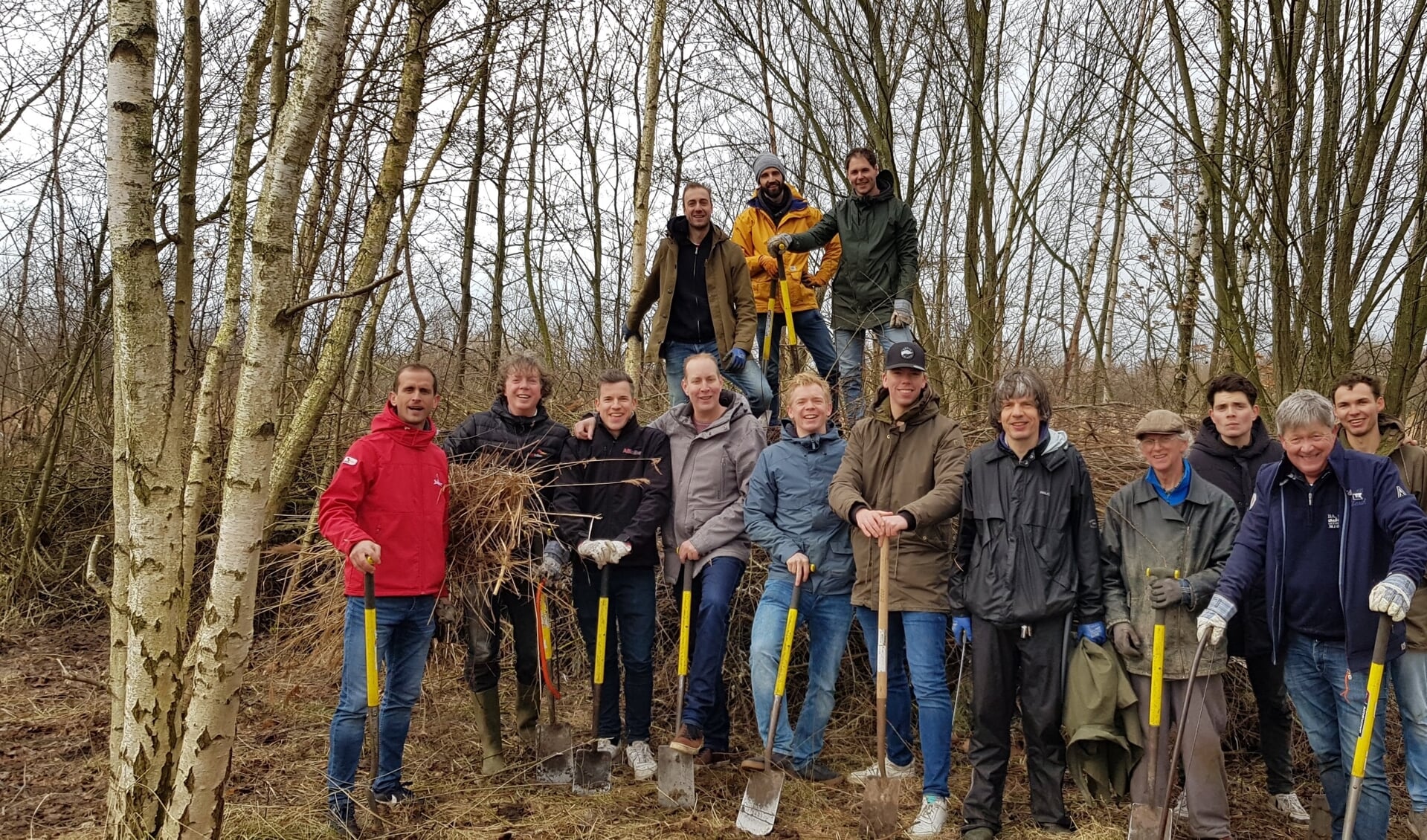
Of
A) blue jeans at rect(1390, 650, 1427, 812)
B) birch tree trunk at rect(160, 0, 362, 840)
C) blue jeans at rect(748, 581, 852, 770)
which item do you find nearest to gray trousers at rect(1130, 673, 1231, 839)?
blue jeans at rect(1390, 650, 1427, 812)

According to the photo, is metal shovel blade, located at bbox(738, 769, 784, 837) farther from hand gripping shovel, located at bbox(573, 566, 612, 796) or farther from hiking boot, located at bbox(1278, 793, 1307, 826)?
hiking boot, located at bbox(1278, 793, 1307, 826)

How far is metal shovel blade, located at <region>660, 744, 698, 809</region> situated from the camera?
14.8 ft

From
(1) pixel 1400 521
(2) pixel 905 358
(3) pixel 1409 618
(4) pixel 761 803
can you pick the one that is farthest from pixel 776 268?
(3) pixel 1409 618

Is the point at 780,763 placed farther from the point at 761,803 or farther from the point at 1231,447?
the point at 1231,447

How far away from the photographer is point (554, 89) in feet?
43.2

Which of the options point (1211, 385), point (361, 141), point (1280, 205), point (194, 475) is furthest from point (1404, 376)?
point (361, 141)

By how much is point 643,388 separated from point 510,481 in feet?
11.0

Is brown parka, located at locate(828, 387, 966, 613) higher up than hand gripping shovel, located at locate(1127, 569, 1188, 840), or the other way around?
brown parka, located at locate(828, 387, 966, 613)

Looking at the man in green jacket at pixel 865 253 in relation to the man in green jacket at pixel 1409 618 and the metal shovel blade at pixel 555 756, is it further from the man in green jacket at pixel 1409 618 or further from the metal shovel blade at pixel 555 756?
the metal shovel blade at pixel 555 756

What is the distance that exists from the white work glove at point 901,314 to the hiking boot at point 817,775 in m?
2.90

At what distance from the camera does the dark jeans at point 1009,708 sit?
4.09 m

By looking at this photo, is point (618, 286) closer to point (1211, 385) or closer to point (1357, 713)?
point (1211, 385)

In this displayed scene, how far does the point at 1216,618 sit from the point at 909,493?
4.50ft

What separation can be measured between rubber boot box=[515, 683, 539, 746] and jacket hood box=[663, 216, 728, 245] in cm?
309
